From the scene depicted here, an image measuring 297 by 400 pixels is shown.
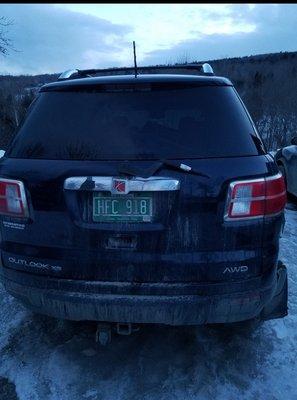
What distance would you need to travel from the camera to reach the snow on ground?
2.85 m

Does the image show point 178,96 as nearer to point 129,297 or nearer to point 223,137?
point 223,137

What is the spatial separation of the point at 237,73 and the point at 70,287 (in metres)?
76.0

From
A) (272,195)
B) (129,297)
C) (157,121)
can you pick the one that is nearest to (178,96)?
(157,121)

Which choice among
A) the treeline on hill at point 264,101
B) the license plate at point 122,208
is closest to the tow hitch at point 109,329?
the license plate at point 122,208

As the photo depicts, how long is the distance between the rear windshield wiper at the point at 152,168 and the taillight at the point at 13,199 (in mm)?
643

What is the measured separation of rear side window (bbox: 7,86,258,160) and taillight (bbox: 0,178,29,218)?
0.19 m

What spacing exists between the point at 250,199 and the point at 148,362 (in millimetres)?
1414

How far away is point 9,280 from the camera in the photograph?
2883 millimetres

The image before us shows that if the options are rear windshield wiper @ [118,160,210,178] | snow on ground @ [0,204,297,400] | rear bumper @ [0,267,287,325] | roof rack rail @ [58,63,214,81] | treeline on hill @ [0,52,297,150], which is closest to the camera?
rear windshield wiper @ [118,160,210,178]

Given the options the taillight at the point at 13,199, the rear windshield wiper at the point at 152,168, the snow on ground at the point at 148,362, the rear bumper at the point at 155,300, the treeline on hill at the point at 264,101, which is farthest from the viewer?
the treeline on hill at the point at 264,101

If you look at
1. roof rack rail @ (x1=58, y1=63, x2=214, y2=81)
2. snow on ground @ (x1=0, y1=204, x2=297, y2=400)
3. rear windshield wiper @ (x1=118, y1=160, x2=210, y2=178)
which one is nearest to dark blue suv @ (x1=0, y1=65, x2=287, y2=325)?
rear windshield wiper @ (x1=118, y1=160, x2=210, y2=178)

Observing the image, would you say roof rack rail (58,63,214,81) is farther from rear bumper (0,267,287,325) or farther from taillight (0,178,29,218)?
rear bumper (0,267,287,325)

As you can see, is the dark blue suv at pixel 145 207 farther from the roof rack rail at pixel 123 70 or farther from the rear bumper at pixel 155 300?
the roof rack rail at pixel 123 70

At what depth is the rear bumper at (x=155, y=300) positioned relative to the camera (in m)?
2.56
